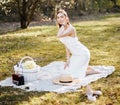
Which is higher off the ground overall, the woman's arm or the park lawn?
the woman's arm

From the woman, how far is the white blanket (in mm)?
305

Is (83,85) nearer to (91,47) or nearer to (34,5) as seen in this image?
(91,47)

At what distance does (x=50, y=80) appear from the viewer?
9047 millimetres

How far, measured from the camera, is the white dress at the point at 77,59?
8.51 metres

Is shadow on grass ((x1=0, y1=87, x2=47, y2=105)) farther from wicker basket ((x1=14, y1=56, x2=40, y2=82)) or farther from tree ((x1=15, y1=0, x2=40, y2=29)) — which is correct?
tree ((x1=15, y1=0, x2=40, y2=29))

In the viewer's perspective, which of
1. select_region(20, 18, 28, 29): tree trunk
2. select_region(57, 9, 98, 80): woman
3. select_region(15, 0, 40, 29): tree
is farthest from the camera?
select_region(20, 18, 28, 29): tree trunk

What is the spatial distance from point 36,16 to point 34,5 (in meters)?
3.45

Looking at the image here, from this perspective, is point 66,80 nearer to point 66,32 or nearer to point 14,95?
point 66,32

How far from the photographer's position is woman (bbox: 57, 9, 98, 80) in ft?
27.8

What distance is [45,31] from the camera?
18.2 metres

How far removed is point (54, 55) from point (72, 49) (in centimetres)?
368

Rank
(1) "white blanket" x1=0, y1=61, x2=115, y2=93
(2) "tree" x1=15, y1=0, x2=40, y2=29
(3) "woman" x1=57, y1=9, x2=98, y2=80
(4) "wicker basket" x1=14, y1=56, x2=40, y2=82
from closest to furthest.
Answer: (1) "white blanket" x1=0, y1=61, x2=115, y2=93
(3) "woman" x1=57, y1=9, x2=98, y2=80
(4) "wicker basket" x1=14, y1=56, x2=40, y2=82
(2) "tree" x1=15, y1=0, x2=40, y2=29

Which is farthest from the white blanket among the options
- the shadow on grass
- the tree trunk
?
the tree trunk

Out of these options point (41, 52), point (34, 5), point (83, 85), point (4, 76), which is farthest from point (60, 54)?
point (34, 5)
